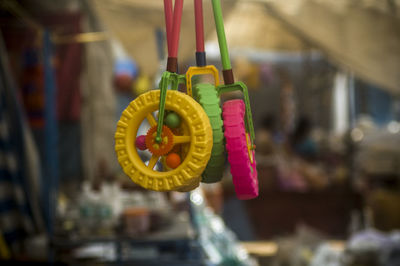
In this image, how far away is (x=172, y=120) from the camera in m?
0.36

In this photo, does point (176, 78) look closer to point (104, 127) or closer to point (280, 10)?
point (280, 10)

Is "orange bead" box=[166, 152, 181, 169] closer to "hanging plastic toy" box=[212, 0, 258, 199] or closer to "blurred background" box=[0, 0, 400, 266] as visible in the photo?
"hanging plastic toy" box=[212, 0, 258, 199]

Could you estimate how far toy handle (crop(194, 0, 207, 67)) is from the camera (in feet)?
1.22

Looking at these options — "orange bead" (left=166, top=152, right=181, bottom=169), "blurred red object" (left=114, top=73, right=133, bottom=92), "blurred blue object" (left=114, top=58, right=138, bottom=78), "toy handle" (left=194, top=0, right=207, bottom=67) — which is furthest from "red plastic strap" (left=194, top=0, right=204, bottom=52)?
"blurred blue object" (left=114, top=58, right=138, bottom=78)

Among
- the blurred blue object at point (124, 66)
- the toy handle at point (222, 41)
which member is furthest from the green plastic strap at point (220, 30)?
the blurred blue object at point (124, 66)

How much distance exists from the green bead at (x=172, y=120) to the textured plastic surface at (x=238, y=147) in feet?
0.14

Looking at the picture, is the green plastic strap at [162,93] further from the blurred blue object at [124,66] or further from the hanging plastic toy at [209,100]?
the blurred blue object at [124,66]

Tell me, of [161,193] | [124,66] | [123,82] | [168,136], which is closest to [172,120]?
[168,136]

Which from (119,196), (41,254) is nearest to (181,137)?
(119,196)

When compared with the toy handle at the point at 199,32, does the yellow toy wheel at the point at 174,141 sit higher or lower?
lower

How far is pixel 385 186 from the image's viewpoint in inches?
185

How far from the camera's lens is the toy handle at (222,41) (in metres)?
0.37

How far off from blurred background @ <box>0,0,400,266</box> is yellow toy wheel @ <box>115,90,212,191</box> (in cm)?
16

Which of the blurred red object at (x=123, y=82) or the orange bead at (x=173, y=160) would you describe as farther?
the blurred red object at (x=123, y=82)
